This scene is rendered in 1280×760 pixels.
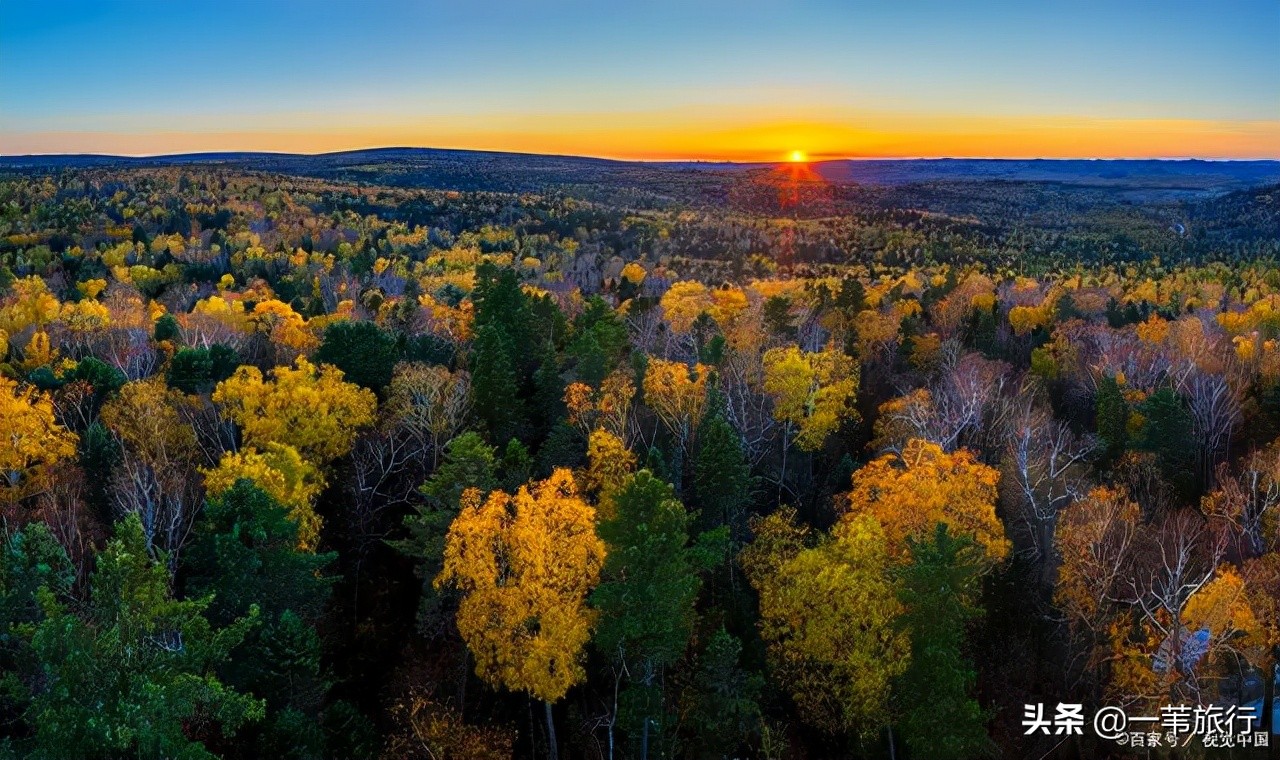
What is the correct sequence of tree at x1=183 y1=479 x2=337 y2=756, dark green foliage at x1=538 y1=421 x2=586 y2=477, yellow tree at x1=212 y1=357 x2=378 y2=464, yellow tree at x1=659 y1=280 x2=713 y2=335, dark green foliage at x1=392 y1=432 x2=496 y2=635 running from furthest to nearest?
yellow tree at x1=659 y1=280 x2=713 y2=335 < dark green foliage at x1=538 y1=421 x2=586 y2=477 < yellow tree at x1=212 y1=357 x2=378 y2=464 < dark green foliage at x1=392 y1=432 x2=496 y2=635 < tree at x1=183 y1=479 x2=337 y2=756

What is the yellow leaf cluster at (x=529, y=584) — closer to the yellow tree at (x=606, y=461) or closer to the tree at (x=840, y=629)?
the yellow tree at (x=606, y=461)

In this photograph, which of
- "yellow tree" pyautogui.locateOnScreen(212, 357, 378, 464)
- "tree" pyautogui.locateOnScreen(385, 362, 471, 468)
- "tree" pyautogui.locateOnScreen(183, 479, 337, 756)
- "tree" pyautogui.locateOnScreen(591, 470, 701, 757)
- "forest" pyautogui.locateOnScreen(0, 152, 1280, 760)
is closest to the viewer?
"tree" pyautogui.locateOnScreen(183, 479, 337, 756)

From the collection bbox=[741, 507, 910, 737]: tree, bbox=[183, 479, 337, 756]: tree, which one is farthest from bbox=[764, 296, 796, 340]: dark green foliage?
bbox=[183, 479, 337, 756]: tree

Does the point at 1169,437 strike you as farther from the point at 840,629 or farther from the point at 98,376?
the point at 98,376

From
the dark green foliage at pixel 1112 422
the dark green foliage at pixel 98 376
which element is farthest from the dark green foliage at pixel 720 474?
the dark green foliage at pixel 98 376

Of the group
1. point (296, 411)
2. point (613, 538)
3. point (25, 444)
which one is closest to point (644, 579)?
point (613, 538)

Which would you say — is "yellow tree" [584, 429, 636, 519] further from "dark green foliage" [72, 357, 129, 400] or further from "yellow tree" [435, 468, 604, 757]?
"dark green foliage" [72, 357, 129, 400]

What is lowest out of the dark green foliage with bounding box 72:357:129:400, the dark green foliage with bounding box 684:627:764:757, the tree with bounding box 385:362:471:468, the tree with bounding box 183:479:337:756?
the dark green foliage with bounding box 684:627:764:757
